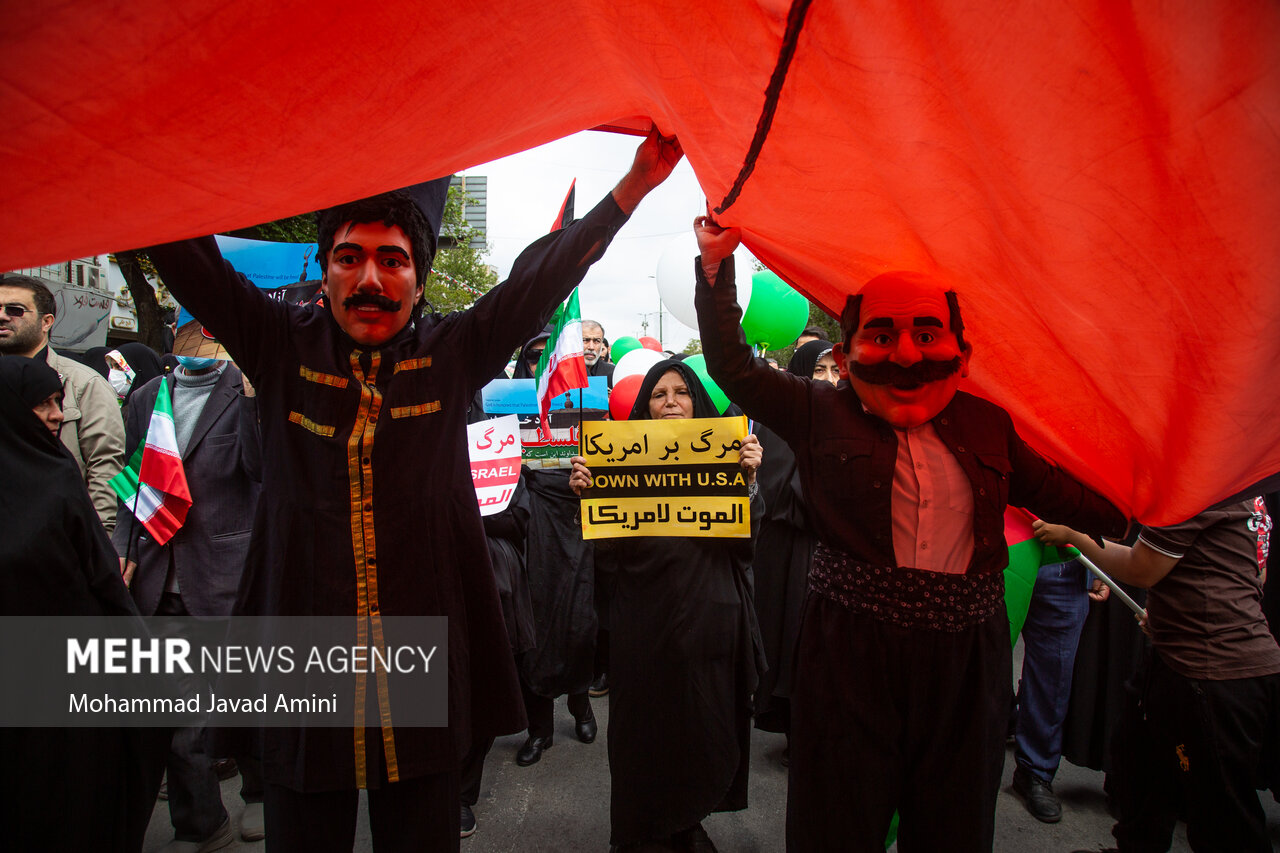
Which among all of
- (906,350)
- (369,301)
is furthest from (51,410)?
(906,350)

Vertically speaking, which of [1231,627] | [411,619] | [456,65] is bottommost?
[1231,627]

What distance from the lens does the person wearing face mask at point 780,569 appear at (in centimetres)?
382

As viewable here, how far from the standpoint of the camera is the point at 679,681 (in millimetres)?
2947

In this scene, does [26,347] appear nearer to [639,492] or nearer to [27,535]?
[27,535]

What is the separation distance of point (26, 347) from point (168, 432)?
34.9 inches

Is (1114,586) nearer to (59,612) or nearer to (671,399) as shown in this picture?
(671,399)

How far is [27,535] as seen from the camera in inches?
83.7

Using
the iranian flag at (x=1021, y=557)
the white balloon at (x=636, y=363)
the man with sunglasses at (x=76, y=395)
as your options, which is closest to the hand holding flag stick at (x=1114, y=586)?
the iranian flag at (x=1021, y=557)

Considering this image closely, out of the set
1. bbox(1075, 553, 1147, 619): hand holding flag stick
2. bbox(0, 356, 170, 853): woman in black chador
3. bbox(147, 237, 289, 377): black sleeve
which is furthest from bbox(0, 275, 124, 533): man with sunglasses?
bbox(1075, 553, 1147, 619): hand holding flag stick

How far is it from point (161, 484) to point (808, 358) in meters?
3.54

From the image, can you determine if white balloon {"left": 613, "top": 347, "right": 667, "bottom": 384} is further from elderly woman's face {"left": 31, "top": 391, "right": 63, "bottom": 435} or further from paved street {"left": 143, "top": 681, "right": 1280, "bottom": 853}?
elderly woman's face {"left": 31, "top": 391, "right": 63, "bottom": 435}

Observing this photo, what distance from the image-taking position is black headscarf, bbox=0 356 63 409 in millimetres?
2480

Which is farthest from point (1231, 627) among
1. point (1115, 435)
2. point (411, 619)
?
point (411, 619)

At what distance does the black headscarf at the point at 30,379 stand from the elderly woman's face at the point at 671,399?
2408 millimetres
